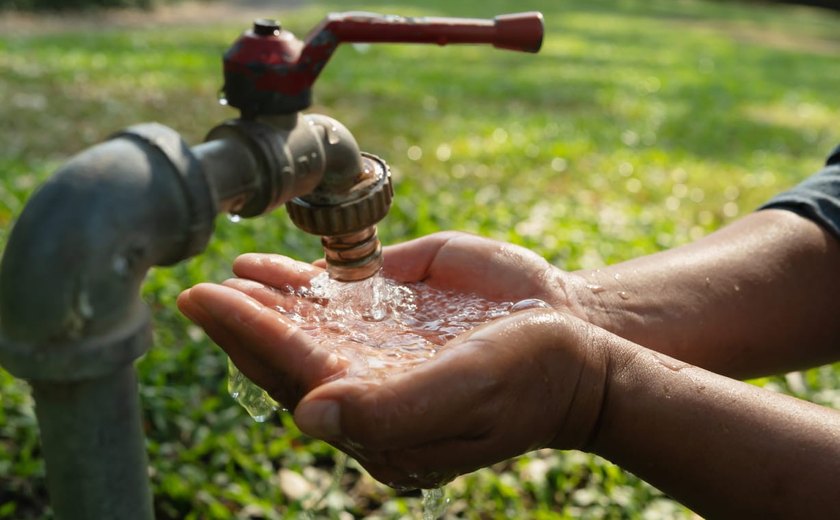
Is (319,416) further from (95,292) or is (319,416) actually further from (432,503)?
(432,503)

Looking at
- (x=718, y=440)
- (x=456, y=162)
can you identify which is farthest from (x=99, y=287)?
(x=456, y=162)

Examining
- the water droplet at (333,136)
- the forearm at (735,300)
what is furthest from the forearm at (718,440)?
the water droplet at (333,136)

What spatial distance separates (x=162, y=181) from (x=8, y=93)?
5.67 m

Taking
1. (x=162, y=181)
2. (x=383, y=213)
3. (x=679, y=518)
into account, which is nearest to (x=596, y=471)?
(x=679, y=518)

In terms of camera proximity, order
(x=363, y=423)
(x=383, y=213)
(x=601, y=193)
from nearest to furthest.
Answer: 1. (x=363, y=423)
2. (x=383, y=213)
3. (x=601, y=193)

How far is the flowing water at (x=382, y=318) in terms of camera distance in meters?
1.66

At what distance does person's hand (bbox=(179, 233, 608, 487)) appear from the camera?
1.26 m

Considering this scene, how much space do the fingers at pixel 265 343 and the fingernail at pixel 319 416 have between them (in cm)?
12

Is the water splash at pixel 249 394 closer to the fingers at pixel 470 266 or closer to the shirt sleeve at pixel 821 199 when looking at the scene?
the fingers at pixel 470 266

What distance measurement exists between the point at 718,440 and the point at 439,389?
49 cm

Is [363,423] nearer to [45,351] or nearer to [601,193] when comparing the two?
[45,351]

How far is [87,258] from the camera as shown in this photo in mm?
888

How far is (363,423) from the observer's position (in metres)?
1.25

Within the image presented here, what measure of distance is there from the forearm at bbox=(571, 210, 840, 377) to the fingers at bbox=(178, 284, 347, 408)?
27.9 inches
